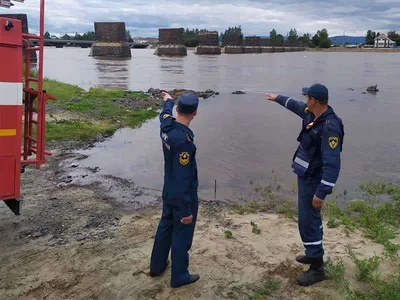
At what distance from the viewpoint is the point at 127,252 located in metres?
5.14

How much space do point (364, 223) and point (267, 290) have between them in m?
2.46

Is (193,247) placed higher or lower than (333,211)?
lower

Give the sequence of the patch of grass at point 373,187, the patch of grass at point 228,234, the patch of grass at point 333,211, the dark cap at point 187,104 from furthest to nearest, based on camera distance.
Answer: the patch of grass at point 373,187 → the patch of grass at point 333,211 → the patch of grass at point 228,234 → the dark cap at point 187,104

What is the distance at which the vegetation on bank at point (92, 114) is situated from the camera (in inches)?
471

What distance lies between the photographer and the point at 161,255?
14.9ft

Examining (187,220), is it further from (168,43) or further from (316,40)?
(316,40)

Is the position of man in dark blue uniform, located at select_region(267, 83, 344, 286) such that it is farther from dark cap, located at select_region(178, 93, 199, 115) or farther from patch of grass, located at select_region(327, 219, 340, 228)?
patch of grass, located at select_region(327, 219, 340, 228)

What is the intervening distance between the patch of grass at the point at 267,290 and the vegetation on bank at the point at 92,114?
7.90 meters

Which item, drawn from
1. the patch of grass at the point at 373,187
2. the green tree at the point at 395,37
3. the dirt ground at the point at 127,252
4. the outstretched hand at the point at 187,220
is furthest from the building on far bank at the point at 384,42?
the outstretched hand at the point at 187,220

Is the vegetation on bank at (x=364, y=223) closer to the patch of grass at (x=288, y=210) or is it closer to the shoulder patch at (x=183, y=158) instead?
the patch of grass at (x=288, y=210)

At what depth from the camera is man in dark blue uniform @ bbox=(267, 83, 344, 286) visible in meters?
4.12

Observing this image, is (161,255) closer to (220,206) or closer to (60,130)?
(220,206)

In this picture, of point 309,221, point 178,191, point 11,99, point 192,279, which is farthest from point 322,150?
point 11,99

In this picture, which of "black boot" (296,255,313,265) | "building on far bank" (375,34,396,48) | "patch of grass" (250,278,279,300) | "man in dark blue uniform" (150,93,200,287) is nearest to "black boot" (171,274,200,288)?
"man in dark blue uniform" (150,93,200,287)
